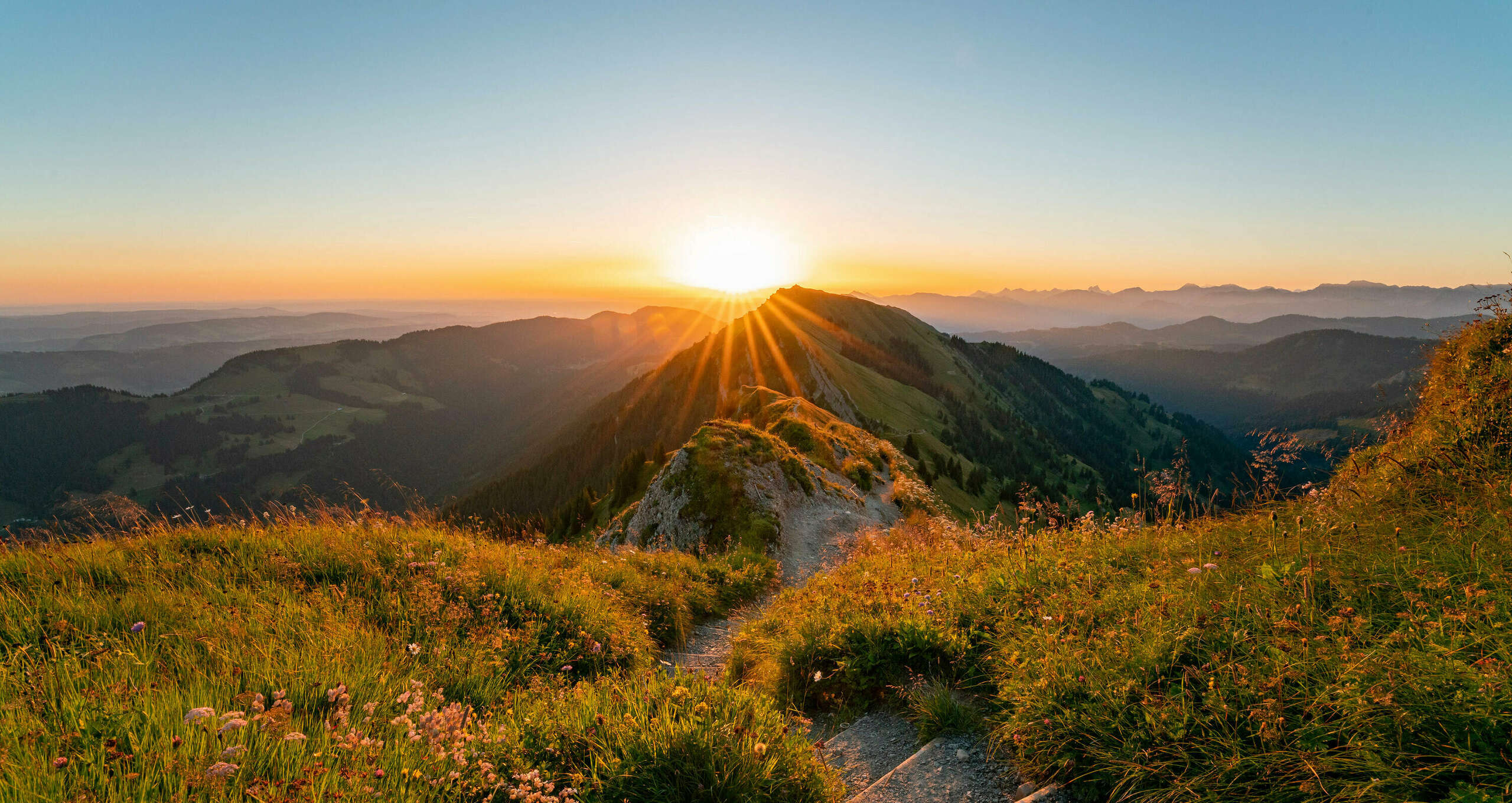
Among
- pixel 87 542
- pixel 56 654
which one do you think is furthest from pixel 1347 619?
pixel 87 542

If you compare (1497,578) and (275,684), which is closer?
(1497,578)

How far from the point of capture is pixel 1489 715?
3.06 metres

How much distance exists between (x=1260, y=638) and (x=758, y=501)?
2228 cm

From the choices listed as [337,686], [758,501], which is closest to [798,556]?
[758,501]

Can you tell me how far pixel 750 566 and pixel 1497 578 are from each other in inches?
479

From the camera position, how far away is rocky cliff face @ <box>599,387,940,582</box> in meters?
23.9

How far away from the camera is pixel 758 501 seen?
1025 inches

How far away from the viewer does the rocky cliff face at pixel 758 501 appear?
23859mm

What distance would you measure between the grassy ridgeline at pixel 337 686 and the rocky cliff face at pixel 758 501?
10.8m

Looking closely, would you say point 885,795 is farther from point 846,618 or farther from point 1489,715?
point 1489,715

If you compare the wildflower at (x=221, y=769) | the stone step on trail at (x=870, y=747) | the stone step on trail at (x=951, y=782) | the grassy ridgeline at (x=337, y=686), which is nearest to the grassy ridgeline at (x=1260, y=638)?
the stone step on trail at (x=951, y=782)

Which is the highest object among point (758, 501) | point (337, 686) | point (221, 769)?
point (221, 769)

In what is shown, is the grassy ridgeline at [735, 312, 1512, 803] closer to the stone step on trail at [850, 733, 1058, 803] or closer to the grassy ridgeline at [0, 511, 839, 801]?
the stone step on trail at [850, 733, 1058, 803]

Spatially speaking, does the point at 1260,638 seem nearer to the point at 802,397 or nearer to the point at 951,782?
the point at 951,782
